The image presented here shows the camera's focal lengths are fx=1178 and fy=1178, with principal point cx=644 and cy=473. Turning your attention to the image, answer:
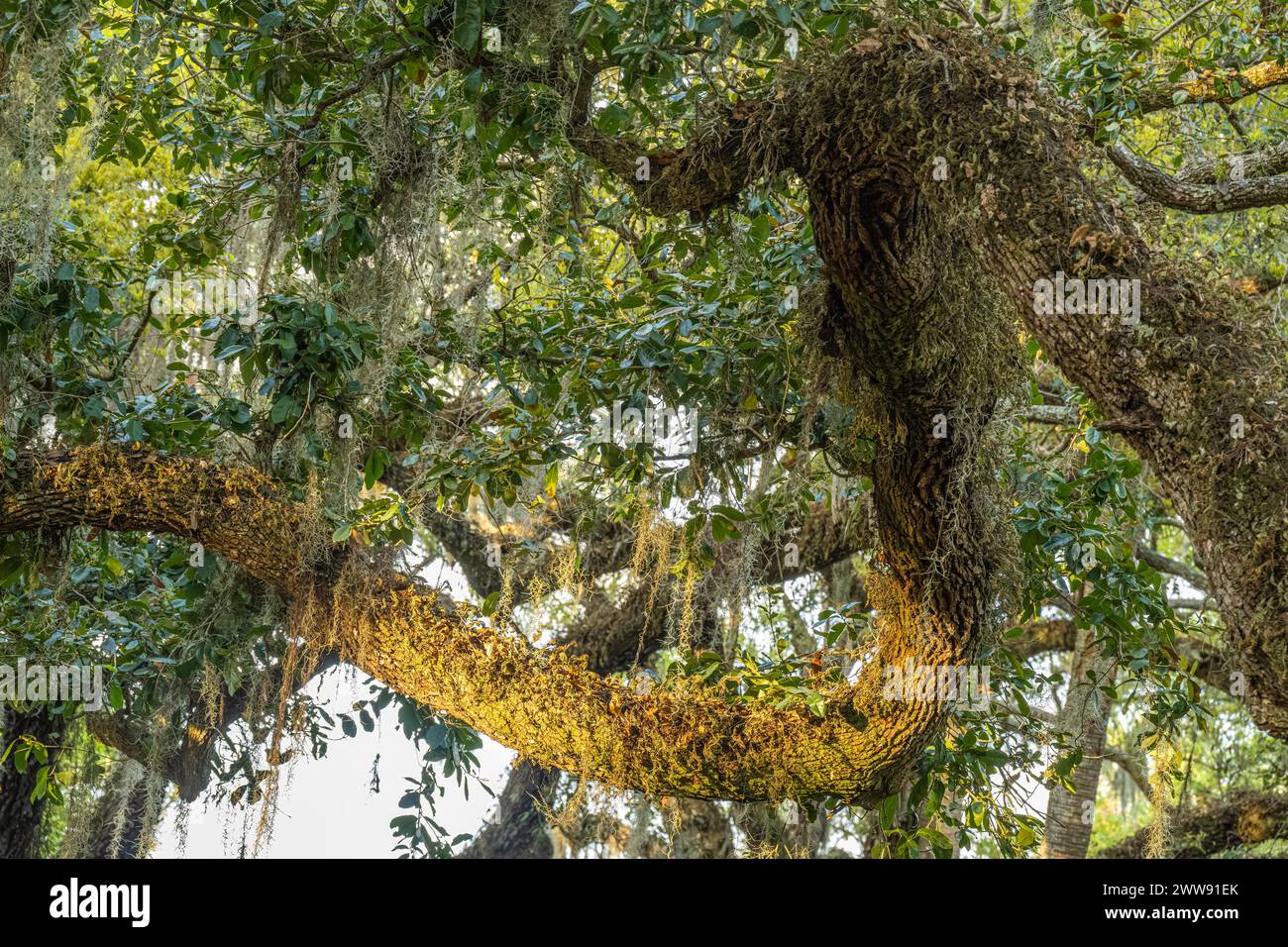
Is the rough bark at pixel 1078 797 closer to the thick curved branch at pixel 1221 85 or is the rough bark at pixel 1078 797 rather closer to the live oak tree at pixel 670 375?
the live oak tree at pixel 670 375

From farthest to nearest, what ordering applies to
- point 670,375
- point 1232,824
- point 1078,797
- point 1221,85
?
point 1232,824, point 1078,797, point 1221,85, point 670,375

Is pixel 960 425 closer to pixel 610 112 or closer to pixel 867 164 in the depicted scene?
pixel 867 164

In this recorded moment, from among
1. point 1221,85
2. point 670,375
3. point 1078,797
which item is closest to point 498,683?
point 670,375

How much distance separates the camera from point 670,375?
3195 mm

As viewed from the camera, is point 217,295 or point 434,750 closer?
point 434,750

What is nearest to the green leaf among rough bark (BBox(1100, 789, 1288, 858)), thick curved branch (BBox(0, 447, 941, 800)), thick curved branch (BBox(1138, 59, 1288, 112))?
thick curved branch (BBox(0, 447, 941, 800))

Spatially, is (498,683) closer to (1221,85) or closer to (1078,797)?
(1221,85)

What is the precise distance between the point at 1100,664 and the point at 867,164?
387 cm

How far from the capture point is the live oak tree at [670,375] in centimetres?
229

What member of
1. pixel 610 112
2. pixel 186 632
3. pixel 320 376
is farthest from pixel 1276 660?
pixel 186 632

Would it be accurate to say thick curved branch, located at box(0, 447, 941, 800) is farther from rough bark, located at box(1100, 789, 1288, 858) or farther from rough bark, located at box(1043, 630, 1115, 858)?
rough bark, located at box(1100, 789, 1288, 858)

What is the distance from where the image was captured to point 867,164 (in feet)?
8.16

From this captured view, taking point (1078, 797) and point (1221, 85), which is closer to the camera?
point (1221, 85)

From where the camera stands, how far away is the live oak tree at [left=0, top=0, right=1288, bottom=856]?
229cm
